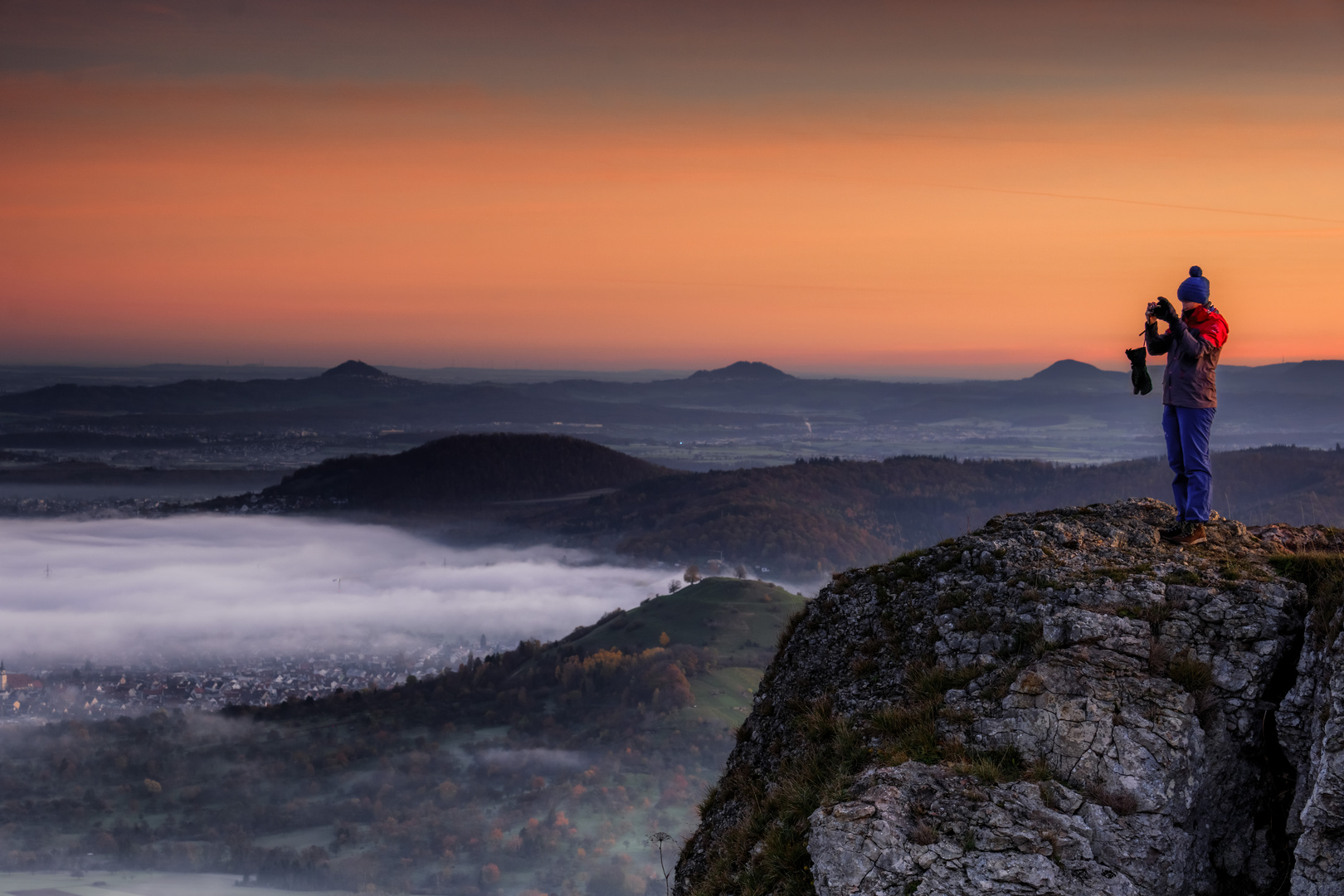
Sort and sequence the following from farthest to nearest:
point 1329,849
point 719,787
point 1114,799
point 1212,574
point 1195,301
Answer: point 719,787 < point 1195,301 < point 1212,574 < point 1114,799 < point 1329,849

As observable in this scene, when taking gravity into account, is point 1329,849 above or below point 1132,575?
below

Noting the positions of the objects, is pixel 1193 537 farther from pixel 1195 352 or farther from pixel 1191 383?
pixel 1195 352

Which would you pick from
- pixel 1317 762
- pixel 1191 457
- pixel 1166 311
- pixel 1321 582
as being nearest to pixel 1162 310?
pixel 1166 311

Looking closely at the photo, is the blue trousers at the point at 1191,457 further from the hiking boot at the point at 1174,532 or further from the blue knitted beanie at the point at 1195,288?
the blue knitted beanie at the point at 1195,288

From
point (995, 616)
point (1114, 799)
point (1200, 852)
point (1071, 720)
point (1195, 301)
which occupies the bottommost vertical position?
point (1200, 852)

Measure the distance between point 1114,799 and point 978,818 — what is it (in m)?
1.69

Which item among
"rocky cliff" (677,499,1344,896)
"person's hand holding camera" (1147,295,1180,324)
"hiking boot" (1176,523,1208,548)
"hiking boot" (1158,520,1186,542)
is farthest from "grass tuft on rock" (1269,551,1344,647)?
"person's hand holding camera" (1147,295,1180,324)

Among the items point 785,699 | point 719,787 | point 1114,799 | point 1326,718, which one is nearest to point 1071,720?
point 1114,799

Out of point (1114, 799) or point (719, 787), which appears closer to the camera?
point (1114, 799)

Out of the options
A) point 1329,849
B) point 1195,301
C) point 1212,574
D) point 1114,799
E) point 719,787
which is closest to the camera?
point 1329,849

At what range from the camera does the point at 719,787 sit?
51.5 feet

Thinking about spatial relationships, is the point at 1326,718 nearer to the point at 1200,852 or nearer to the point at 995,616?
the point at 1200,852

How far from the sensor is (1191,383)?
48.3 feet

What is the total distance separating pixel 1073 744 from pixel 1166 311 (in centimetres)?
680
